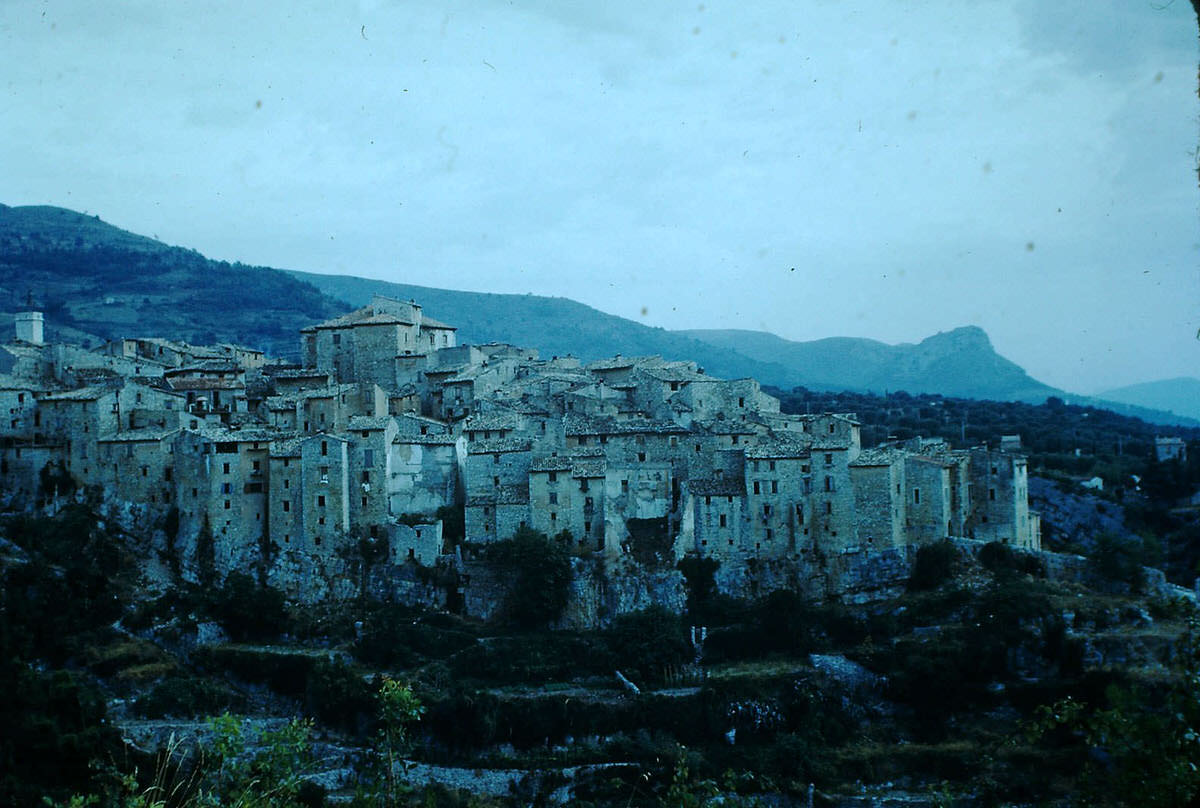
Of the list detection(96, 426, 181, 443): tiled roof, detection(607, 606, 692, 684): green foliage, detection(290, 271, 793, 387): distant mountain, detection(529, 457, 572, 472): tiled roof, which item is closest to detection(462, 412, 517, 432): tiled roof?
detection(529, 457, 572, 472): tiled roof

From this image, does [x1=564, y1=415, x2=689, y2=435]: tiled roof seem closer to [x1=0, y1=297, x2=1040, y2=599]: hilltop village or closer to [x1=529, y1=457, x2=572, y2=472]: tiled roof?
[x1=0, y1=297, x2=1040, y2=599]: hilltop village

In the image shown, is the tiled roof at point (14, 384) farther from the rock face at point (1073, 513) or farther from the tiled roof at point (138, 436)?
the rock face at point (1073, 513)

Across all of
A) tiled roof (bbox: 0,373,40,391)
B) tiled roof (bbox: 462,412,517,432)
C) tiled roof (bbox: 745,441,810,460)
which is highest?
tiled roof (bbox: 0,373,40,391)

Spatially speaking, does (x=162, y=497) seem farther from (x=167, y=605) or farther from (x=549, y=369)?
(x=549, y=369)

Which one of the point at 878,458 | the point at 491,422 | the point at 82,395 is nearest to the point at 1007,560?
the point at 878,458

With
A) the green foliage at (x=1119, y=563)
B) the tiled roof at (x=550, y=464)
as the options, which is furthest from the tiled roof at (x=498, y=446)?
the green foliage at (x=1119, y=563)

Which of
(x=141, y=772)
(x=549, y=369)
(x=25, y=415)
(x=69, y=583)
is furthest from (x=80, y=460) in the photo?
(x=549, y=369)
